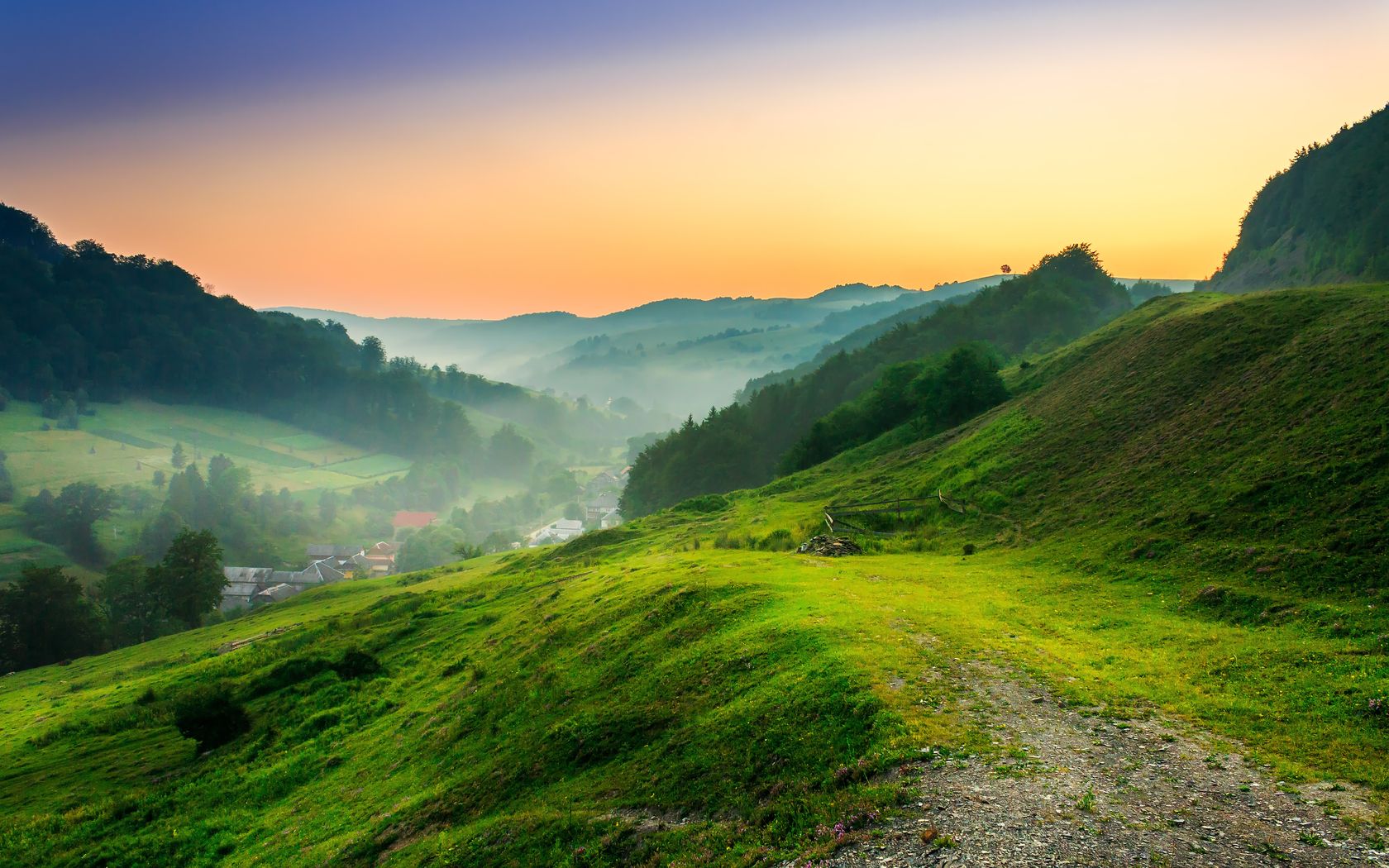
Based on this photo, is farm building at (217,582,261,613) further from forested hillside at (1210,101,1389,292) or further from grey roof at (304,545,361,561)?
forested hillside at (1210,101,1389,292)

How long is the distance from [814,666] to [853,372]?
137517 millimetres

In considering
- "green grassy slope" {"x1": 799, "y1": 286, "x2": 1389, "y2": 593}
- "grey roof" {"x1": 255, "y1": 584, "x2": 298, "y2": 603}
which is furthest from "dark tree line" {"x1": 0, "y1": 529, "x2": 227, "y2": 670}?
"green grassy slope" {"x1": 799, "y1": 286, "x2": 1389, "y2": 593}

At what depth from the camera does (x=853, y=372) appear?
152 metres

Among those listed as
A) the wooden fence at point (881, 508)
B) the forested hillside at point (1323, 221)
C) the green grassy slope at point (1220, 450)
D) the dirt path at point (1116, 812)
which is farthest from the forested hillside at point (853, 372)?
the dirt path at point (1116, 812)

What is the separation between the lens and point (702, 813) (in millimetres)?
15180

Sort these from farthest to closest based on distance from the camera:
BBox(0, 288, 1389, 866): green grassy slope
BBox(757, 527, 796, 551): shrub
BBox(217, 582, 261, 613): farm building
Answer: BBox(217, 582, 261, 613): farm building
BBox(757, 527, 796, 551): shrub
BBox(0, 288, 1389, 866): green grassy slope

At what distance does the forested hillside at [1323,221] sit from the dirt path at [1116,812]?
112306 millimetres

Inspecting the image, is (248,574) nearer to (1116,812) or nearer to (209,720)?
(209,720)

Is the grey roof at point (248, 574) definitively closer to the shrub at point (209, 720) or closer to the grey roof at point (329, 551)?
the grey roof at point (329, 551)

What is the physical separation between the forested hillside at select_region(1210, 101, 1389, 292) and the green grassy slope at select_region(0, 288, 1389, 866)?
7866 cm

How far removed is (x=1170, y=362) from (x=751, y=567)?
37.3 m

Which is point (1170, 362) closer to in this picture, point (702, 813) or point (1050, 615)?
point (1050, 615)

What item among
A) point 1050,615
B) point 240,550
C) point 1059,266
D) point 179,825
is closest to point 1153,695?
point 1050,615

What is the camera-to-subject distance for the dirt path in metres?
10.7
